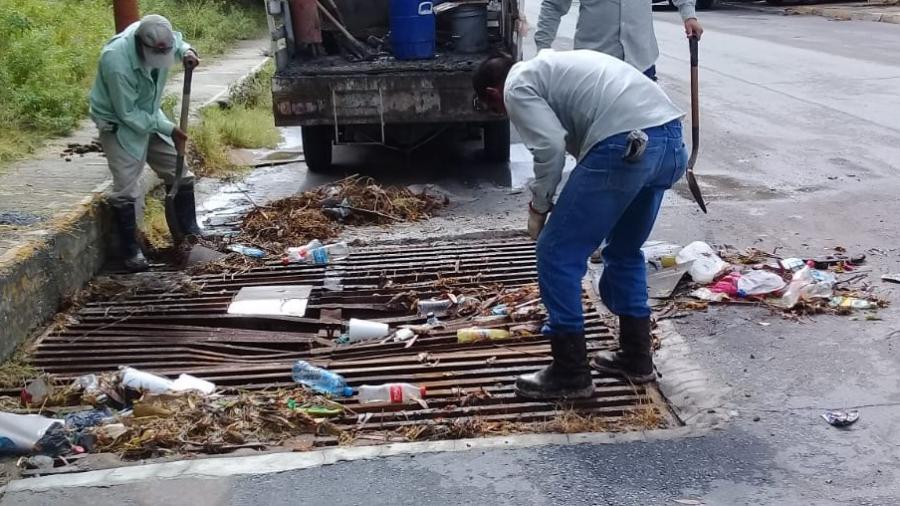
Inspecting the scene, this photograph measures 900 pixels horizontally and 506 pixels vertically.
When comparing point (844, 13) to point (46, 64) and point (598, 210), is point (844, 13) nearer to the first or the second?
point (46, 64)

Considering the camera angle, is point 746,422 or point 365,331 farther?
point 365,331

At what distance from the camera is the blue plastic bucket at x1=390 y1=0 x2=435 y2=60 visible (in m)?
8.60

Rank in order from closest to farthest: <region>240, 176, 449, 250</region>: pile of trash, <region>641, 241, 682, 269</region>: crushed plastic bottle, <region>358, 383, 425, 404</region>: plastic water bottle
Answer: <region>358, 383, 425, 404</region>: plastic water bottle
<region>641, 241, 682, 269</region>: crushed plastic bottle
<region>240, 176, 449, 250</region>: pile of trash

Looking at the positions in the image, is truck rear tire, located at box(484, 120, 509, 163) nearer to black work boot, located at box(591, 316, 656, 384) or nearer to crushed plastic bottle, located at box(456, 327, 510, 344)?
crushed plastic bottle, located at box(456, 327, 510, 344)

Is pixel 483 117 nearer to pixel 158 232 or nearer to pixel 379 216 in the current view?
pixel 379 216

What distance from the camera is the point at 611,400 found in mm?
4000

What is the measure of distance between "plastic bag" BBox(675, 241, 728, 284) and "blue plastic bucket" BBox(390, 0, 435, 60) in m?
3.86

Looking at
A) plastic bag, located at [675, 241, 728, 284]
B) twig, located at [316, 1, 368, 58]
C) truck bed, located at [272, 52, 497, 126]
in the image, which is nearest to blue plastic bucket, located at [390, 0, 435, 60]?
twig, located at [316, 1, 368, 58]

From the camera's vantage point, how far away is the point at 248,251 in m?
6.24

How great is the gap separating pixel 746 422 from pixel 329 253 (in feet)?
10.5

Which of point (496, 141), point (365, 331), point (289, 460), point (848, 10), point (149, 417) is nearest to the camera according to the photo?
point (289, 460)

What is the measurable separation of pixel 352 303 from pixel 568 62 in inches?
81.6

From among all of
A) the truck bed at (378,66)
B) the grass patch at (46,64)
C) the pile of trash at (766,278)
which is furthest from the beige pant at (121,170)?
the pile of trash at (766,278)

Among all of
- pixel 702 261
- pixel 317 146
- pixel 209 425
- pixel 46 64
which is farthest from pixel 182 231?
pixel 46 64
